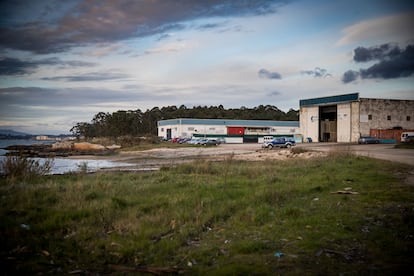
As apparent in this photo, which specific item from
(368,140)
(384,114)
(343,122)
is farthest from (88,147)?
(384,114)

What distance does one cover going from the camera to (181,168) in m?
21.7

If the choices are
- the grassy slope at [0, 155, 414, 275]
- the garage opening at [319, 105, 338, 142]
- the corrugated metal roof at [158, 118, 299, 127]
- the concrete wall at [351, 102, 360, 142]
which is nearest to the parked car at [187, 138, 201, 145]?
the corrugated metal roof at [158, 118, 299, 127]

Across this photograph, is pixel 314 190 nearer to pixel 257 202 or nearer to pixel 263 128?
pixel 257 202

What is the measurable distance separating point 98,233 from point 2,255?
2.10m

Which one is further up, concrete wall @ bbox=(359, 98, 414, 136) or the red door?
concrete wall @ bbox=(359, 98, 414, 136)

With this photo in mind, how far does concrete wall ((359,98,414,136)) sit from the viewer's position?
58.6m

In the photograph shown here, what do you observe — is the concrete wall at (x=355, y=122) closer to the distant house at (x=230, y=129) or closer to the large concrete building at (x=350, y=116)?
the large concrete building at (x=350, y=116)

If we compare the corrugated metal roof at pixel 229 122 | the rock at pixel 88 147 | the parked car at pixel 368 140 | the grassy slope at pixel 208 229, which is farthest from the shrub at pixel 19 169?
the corrugated metal roof at pixel 229 122

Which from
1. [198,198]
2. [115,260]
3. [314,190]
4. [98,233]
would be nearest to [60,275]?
[115,260]

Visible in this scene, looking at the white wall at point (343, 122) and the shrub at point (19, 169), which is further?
the white wall at point (343, 122)

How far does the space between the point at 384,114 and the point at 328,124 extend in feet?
33.6

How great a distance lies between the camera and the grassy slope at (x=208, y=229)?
21.0 feet

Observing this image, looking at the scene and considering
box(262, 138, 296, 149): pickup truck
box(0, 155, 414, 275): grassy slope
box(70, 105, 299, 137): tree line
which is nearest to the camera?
box(0, 155, 414, 275): grassy slope

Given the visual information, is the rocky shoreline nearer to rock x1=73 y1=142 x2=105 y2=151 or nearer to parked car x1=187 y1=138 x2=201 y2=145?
rock x1=73 y1=142 x2=105 y2=151
